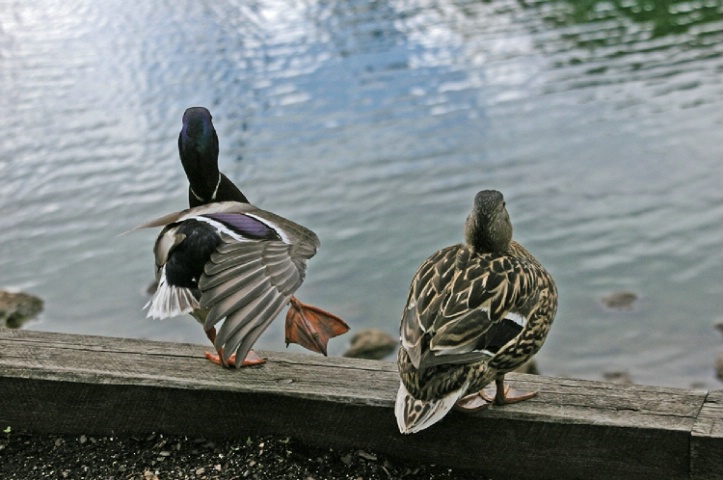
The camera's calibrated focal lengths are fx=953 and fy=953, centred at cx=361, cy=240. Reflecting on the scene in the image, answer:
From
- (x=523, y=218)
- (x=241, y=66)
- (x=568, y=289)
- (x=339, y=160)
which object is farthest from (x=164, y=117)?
(x=568, y=289)

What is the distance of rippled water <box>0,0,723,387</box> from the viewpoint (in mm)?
7312

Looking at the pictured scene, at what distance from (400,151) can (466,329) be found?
6533 mm

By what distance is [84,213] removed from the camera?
8.77m

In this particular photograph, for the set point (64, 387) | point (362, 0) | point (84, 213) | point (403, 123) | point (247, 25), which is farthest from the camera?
point (362, 0)

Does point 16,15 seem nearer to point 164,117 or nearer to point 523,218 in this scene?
point 164,117

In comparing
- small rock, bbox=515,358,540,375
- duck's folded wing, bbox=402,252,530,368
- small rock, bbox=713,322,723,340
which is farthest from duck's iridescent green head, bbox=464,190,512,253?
small rock, bbox=713,322,723,340

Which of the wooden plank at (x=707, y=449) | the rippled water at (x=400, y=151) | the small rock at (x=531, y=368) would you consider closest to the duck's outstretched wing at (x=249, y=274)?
the wooden plank at (x=707, y=449)

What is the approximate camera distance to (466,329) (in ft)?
8.41

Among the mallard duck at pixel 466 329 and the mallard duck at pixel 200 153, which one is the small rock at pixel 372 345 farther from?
the mallard duck at pixel 466 329

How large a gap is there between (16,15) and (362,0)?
5234 millimetres

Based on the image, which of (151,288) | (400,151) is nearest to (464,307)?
(151,288)

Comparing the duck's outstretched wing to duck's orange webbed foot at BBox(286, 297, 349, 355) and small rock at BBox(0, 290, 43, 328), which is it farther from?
small rock at BBox(0, 290, 43, 328)

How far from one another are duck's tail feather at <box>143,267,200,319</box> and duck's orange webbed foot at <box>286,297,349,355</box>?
58cm

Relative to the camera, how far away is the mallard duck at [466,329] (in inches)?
100.0
